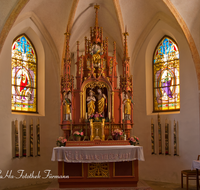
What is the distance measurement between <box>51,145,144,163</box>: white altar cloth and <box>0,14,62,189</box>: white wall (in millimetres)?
2890

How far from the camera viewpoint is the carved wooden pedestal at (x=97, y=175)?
10227mm

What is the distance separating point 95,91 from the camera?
1241 centimetres

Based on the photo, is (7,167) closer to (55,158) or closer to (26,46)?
(55,158)

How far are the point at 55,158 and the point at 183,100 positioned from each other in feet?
19.8

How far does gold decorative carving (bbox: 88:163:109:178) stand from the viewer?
10.3m

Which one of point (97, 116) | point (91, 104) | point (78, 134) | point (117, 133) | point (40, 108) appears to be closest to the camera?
point (78, 134)

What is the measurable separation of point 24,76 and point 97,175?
6023 millimetres

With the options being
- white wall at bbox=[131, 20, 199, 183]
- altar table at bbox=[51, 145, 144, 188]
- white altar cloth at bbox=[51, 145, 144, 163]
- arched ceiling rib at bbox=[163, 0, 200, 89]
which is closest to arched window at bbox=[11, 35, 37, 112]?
white altar cloth at bbox=[51, 145, 144, 163]

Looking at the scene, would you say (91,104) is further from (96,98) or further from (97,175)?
(97,175)

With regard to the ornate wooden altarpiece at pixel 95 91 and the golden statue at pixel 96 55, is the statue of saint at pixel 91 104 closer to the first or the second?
the ornate wooden altarpiece at pixel 95 91

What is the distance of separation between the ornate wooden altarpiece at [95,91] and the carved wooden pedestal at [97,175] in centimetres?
179

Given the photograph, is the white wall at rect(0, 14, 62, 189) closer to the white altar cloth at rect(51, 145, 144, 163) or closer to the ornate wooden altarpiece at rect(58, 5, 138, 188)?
the ornate wooden altarpiece at rect(58, 5, 138, 188)

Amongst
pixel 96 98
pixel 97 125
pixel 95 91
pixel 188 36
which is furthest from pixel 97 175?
pixel 188 36

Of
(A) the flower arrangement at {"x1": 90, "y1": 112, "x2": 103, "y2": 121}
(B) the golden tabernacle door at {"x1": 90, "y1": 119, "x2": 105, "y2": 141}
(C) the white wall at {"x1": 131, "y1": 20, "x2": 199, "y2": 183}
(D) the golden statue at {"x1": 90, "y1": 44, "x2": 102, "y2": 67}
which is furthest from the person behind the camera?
(C) the white wall at {"x1": 131, "y1": 20, "x2": 199, "y2": 183}
